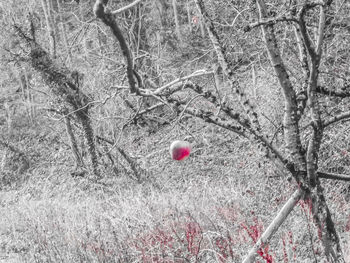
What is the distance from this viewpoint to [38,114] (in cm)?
1955

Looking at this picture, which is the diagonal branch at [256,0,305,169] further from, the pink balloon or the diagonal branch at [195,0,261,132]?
the pink balloon

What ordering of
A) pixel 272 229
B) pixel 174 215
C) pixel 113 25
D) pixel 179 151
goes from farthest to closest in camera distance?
pixel 174 215 → pixel 272 229 → pixel 179 151 → pixel 113 25

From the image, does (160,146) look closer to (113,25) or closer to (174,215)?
(174,215)

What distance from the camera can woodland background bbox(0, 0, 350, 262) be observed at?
4.01 metres

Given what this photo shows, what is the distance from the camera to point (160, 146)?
1251 cm

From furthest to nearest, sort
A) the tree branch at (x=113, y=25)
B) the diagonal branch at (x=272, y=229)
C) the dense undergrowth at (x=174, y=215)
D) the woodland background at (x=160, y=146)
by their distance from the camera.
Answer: the dense undergrowth at (x=174, y=215) → the woodland background at (x=160, y=146) → the diagonal branch at (x=272, y=229) → the tree branch at (x=113, y=25)

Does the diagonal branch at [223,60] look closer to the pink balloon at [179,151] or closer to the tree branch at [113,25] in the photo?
the pink balloon at [179,151]

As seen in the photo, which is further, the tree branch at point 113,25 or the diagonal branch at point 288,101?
the diagonal branch at point 288,101

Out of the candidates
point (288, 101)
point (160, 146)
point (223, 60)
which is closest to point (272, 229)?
point (288, 101)

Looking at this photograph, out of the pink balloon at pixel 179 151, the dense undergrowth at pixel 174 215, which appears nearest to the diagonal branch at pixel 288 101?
the dense undergrowth at pixel 174 215

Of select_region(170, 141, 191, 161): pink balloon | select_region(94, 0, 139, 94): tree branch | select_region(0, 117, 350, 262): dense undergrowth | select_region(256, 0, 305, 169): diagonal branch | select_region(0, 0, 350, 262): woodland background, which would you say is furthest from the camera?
select_region(0, 117, 350, 262): dense undergrowth

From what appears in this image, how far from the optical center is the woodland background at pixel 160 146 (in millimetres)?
4012

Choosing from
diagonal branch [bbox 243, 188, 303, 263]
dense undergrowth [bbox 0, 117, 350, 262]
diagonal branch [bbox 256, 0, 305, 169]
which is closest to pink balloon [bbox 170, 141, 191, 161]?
dense undergrowth [bbox 0, 117, 350, 262]

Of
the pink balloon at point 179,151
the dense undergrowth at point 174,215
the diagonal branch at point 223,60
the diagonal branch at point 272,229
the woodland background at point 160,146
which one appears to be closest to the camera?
the pink balloon at point 179,151
